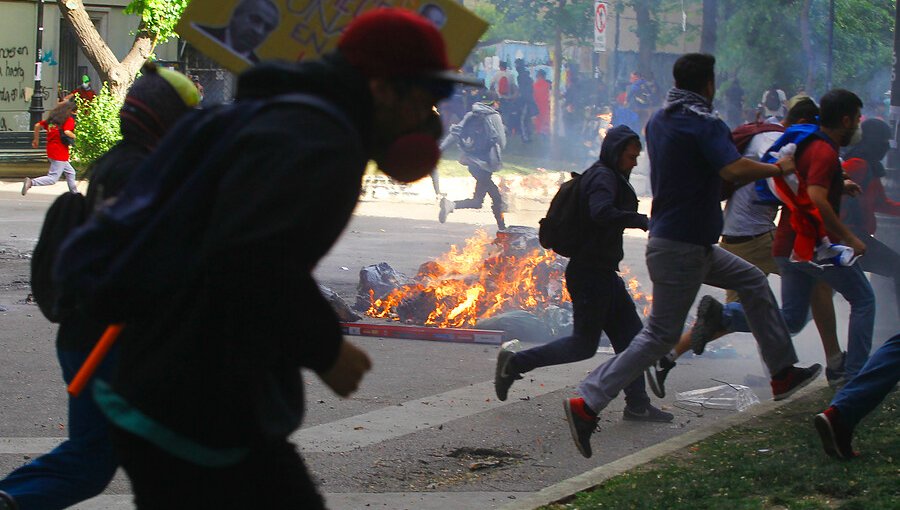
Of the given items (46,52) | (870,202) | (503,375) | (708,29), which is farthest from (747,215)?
(46,52)

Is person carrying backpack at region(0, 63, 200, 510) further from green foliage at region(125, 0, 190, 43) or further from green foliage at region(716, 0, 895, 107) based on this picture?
green foliage at region(716, 0, 895, 107)

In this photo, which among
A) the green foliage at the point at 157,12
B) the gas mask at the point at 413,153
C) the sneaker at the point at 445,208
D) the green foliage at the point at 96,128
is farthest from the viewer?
the green foliage at the point at 157,12

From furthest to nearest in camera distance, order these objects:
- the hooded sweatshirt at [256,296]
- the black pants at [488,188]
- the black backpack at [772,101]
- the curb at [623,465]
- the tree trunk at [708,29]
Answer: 1. the tree trunk at [708,29]
2. the black backpack at [772,101]
3. the black pants at [488,188]
4. the curb at [623,465]
5. the hooded sweatshirt at [256,296]

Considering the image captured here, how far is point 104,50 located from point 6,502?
1825 cm

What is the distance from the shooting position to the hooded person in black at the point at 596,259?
6.46 m

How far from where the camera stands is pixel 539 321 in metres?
9.34

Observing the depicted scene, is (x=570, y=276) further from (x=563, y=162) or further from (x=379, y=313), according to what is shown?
(x=563, y=162)

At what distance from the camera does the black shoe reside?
3527 mm

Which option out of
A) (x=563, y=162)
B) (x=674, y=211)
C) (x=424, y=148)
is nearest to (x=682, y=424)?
(x=674, y=211)

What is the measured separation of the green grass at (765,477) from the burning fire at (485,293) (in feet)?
13.0

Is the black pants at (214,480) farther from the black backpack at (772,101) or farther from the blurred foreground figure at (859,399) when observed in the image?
the black backpack at (772,101)

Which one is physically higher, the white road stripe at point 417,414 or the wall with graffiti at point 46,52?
the wall with graffiti at point 46,52

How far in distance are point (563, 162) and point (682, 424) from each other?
2188 centimetres

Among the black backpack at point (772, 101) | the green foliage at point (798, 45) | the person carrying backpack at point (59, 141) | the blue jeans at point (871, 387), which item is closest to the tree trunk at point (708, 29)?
the green foliage at point (798, 45)
